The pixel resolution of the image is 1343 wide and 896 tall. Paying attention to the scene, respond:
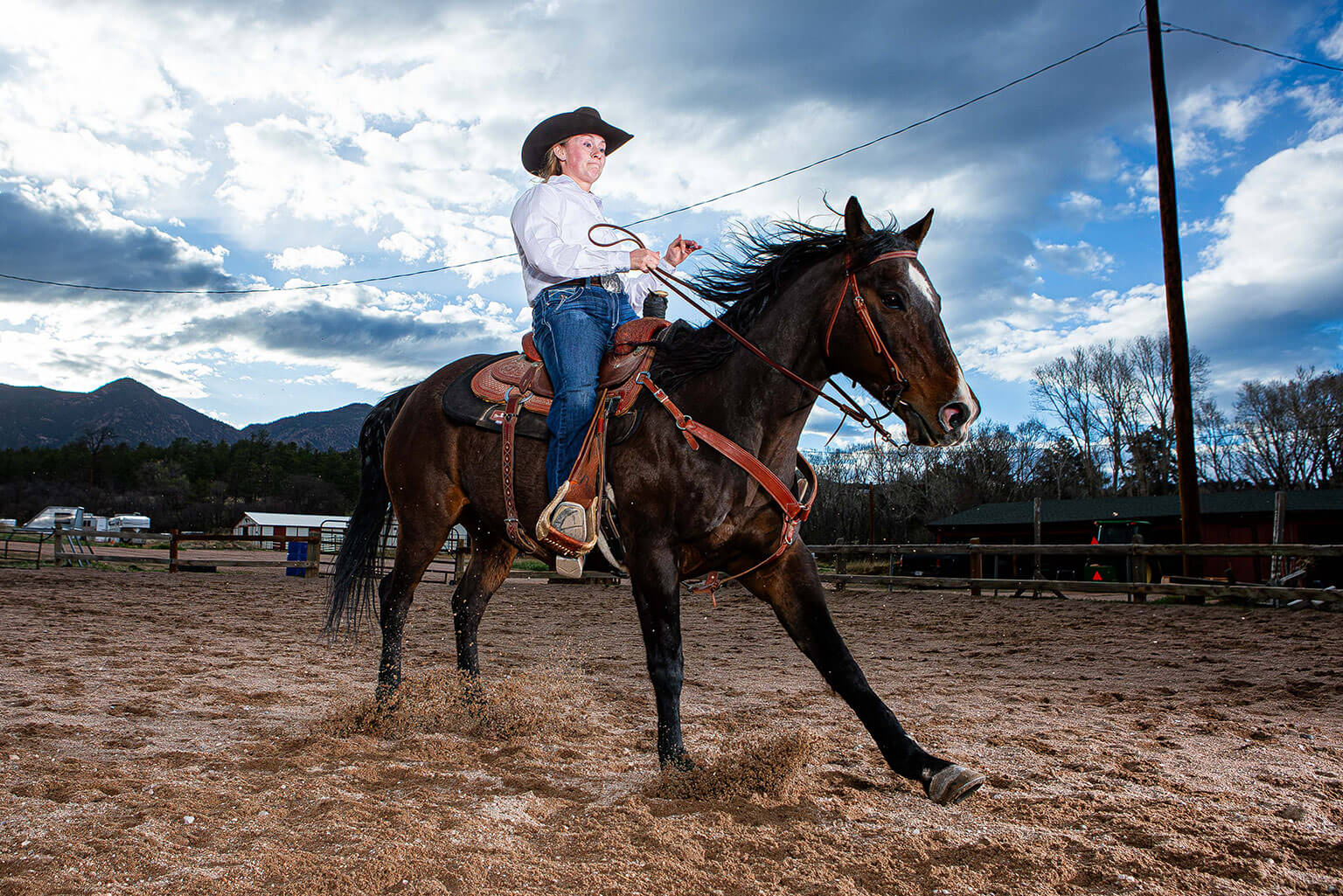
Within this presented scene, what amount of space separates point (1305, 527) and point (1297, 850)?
98.1ft

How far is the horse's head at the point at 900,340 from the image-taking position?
9.49 feet

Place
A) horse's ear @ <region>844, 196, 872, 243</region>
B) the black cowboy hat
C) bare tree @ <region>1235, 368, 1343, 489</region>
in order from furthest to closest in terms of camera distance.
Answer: bare tree @ <region>1235, 368, 1343, 489</region>, the black cowboy hat, horse's ear @ <region>844, 196, 872, 243</region>

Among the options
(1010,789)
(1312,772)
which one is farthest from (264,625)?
(1312,772)

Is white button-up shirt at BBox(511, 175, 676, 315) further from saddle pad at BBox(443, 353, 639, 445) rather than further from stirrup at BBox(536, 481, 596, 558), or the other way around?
stirrup at BBox(536, 481, 596, 558)

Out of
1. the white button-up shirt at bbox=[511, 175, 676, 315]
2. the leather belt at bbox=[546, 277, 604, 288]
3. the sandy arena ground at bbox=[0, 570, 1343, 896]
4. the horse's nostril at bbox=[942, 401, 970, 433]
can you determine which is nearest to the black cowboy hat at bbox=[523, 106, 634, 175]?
the white button-up shirt at bbox=[511, 175, 676, 315]

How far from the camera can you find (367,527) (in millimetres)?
4844

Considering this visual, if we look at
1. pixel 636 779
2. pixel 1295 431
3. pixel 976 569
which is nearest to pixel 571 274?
pixel 636 779

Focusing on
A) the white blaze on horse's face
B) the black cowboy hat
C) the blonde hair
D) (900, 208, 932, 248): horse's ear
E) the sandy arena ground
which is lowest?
the sandy arena ground

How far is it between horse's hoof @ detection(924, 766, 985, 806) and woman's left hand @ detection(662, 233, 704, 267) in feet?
7.61

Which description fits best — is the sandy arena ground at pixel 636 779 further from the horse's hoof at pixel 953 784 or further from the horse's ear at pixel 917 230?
the horse's ear at pixel 917 230

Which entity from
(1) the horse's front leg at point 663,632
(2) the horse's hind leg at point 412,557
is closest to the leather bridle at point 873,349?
(1) the horse's front leg at point 663,632

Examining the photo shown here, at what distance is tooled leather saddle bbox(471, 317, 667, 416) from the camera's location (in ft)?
11.3

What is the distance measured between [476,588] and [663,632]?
1.70m

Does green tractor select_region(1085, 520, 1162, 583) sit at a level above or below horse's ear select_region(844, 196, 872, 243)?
Result: below
